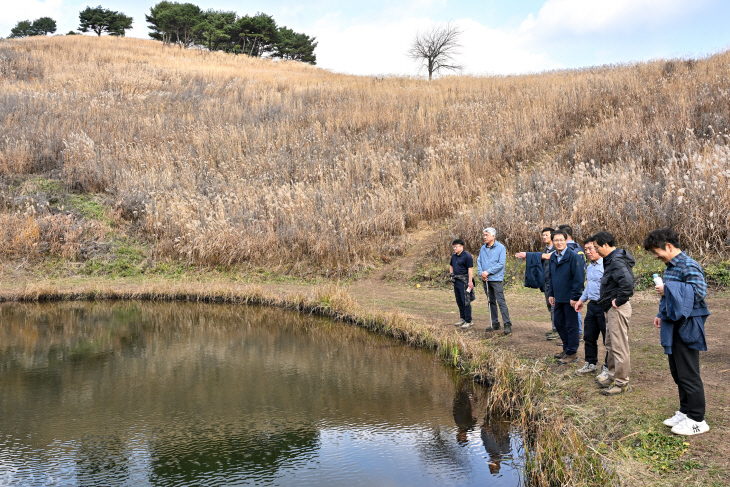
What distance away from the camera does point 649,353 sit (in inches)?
309

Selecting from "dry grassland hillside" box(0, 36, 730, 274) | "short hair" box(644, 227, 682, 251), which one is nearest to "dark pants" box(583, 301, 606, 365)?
"short hair" box(644, 227, 682, 251)

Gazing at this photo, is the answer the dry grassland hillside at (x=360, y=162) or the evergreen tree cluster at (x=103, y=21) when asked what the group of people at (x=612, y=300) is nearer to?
the dry grassland hillside at (x=360, y=162)

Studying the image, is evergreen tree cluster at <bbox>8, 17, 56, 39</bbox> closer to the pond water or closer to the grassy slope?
the grassy slope

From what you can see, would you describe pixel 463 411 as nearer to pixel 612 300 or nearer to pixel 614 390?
pixel 614 390

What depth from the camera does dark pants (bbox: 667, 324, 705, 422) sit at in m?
4.89

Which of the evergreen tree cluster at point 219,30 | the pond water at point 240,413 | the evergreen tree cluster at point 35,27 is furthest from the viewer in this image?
the evergreen tree cluster at point 35,27

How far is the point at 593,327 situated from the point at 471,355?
2.12 m

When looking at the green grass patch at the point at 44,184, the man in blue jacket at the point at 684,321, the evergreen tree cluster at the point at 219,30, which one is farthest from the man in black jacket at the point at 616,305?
the evergreen tree cluster at the point at 219,30

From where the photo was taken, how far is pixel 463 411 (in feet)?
22.2

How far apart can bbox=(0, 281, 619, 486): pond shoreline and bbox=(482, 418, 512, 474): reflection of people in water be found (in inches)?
7.7

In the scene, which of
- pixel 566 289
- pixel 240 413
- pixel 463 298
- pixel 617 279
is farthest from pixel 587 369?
pixel 240 413

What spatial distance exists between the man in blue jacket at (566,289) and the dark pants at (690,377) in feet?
7.75

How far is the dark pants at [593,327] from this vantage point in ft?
21.7

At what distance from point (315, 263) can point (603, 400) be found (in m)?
11.6
